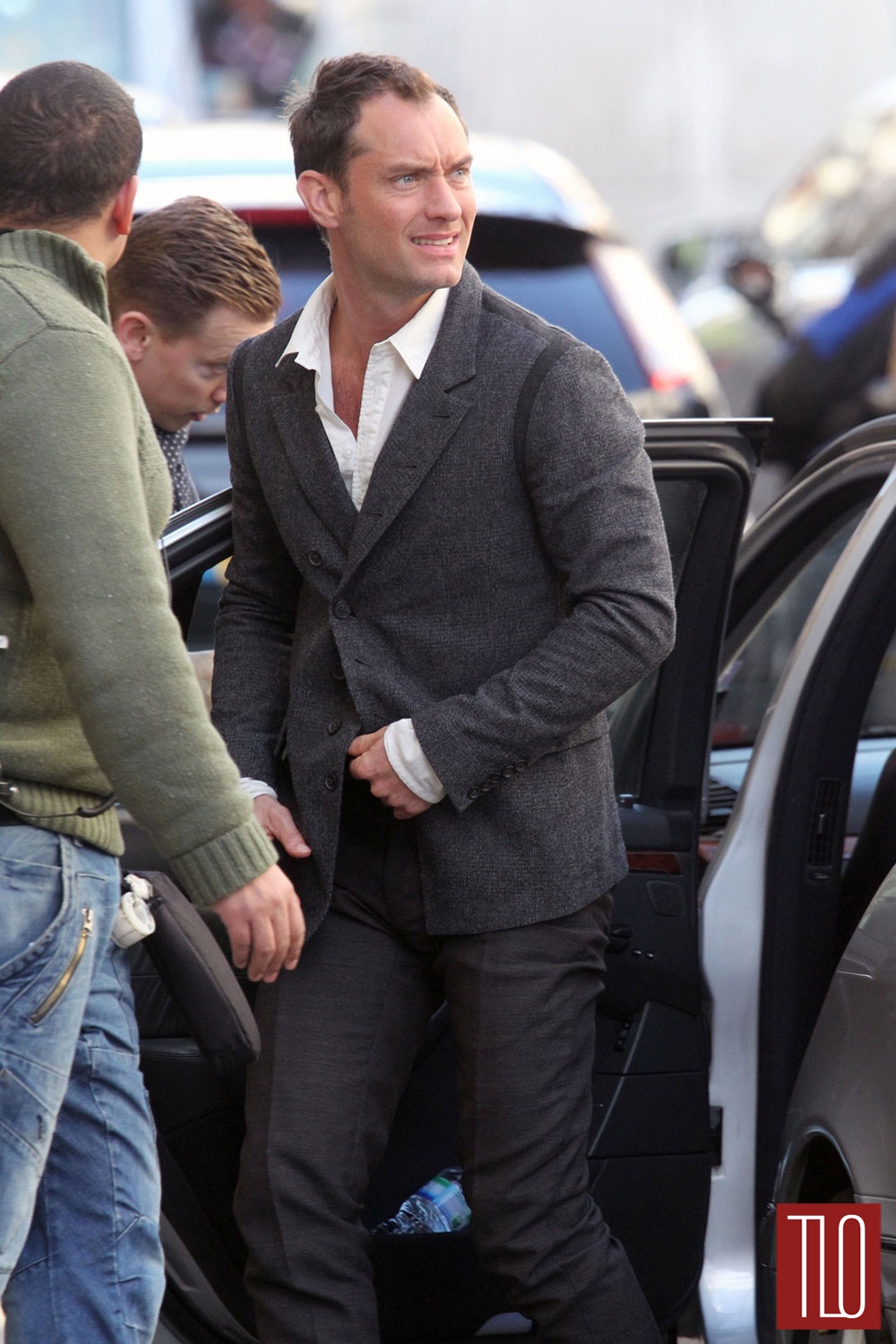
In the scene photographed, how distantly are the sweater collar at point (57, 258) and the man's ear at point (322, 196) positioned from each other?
0.53 meters

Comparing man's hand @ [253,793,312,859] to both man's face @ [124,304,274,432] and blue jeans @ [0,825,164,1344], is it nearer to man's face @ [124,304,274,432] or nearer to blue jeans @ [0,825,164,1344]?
blue jeans @ [0,825,164,1344]

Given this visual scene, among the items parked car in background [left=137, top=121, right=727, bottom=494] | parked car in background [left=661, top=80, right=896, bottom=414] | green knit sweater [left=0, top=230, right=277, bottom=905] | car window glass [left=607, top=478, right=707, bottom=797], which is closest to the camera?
green knit sweater [left=0, top=230, right=277, bottom=905]

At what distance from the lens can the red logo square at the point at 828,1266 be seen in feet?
7.23

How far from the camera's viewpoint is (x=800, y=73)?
1819cm

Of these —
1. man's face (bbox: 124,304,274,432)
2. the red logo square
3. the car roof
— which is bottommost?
the red logo square

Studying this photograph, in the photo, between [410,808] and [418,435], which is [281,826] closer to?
[410,808]

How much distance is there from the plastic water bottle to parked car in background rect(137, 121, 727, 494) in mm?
2255

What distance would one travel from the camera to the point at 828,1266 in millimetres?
2322

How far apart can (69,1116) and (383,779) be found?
564 mm

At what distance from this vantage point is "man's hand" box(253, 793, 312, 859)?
2.35 meters

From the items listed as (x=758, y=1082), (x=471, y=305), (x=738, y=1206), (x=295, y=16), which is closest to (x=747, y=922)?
(x=758, y=1082)

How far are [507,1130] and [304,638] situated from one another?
0.68m

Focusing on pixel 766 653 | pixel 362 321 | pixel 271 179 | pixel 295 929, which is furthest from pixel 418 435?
pixel 271 179

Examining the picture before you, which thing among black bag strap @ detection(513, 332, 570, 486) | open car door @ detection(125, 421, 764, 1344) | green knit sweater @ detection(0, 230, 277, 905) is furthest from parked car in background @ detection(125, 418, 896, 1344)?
green knit sweater @ detection(0, 230, 277, 905)
